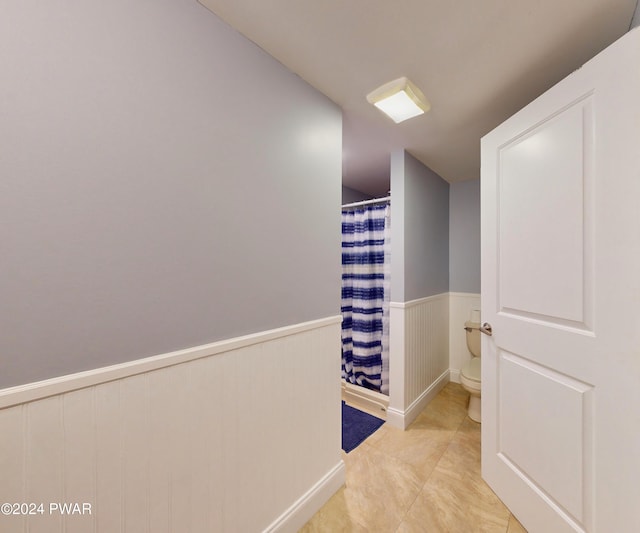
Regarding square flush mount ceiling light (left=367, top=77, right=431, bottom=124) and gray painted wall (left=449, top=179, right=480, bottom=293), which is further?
gray painted wall (left=449, top=179, right=480, bottom=293)

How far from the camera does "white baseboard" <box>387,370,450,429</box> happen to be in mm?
2027

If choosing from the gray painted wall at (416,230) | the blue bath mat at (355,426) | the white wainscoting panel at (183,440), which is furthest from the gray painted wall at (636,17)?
the blue bath mat at (355,426)

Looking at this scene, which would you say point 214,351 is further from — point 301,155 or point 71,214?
point 301,155

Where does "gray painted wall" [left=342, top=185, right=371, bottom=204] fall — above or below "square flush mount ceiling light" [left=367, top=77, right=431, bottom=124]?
below

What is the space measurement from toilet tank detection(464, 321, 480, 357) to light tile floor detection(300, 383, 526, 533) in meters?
0.76

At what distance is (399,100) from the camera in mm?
1437

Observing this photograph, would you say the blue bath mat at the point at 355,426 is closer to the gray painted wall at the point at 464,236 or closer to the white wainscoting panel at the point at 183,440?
the white wainscoting panel at the point at 183,440

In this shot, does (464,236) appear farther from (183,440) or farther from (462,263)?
(183,440)

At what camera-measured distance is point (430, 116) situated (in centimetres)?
164

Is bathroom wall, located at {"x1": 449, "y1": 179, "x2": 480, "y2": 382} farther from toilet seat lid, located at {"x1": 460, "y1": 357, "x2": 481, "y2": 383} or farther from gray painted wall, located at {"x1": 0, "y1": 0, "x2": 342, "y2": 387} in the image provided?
gray painted wall, located at {"x1": 0, "y1": 0, "x2": 342, "y2": 387}

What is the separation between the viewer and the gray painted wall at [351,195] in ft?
10.0

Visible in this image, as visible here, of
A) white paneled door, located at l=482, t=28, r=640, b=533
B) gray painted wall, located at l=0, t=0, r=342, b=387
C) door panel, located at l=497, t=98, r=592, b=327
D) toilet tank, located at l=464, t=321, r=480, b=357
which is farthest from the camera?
toilet tank, located at l=464, t=321, r=480, b=357

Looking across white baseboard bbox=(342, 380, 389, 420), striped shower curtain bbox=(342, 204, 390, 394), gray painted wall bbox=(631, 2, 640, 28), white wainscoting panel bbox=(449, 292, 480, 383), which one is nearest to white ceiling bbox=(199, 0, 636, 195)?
gray painted wall bbox=(631, 2, 640, 28)

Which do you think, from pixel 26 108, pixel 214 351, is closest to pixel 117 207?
pixel 26 108
